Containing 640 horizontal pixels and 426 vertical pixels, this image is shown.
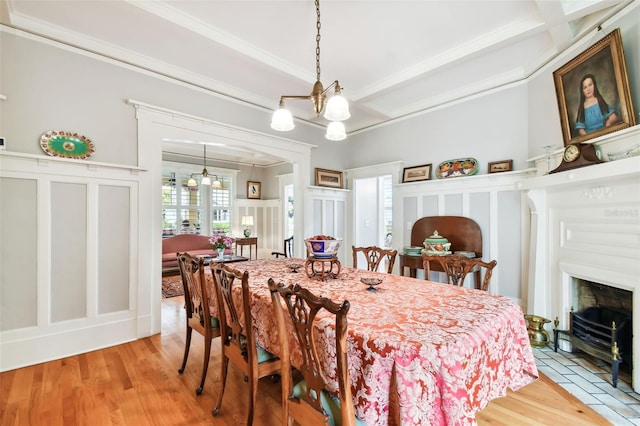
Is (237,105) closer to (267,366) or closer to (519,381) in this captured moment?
(267,366)

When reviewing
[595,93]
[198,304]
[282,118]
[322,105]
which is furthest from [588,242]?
[198,304]

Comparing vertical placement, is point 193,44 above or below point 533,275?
above

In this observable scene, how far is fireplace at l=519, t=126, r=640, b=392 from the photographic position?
79.4 inches

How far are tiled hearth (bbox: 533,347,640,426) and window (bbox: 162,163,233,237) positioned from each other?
708cm

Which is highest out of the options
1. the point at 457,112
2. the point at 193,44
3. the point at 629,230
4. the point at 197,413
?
the point at 193,44

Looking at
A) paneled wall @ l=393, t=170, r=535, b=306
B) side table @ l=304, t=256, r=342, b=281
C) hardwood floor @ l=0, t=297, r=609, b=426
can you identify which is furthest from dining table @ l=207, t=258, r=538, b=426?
paneled wall @ l=393, t=170, r=535, b=306

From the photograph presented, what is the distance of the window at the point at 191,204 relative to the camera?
7.01m

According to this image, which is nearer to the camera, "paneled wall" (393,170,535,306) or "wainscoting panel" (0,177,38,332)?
"wainscoting panel" (0,177,38,332)


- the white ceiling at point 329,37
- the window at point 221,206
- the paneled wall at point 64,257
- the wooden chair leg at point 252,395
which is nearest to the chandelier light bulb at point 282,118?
the white ceiling at point 329,37

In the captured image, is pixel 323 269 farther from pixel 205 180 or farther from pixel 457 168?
pixel 205 180

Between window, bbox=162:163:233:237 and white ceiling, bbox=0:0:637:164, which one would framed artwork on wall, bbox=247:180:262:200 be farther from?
white ceiling, bbox=0:0:637:164

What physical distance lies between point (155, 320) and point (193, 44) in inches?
116

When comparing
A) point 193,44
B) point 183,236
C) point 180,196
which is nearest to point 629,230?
point 193,44

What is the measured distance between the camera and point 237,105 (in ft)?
12.6
